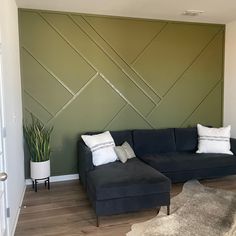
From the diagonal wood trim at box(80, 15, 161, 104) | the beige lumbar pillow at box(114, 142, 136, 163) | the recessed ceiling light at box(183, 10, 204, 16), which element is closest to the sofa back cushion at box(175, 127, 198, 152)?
the diagonal wood trim at box(80, 15, 161, 104)

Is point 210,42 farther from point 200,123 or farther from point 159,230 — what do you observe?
point 159,230

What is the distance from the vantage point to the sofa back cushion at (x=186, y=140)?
4.39 m

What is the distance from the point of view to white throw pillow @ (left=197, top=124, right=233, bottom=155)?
4.18m

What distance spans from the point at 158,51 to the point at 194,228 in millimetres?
2900

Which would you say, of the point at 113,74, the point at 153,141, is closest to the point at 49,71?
the point at 113,74

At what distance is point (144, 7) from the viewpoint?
12.5 feet

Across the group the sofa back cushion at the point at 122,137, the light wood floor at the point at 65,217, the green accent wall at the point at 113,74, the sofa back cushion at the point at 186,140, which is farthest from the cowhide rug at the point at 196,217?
the green accent wall at the point at 113,74

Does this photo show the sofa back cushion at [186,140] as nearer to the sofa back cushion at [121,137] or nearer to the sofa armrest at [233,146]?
the sofa armrest at [233,146]

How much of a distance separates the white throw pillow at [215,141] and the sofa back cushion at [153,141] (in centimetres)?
46

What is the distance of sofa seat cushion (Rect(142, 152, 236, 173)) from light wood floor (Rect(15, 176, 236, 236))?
34 cm

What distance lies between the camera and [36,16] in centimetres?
390

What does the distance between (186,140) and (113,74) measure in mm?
1622

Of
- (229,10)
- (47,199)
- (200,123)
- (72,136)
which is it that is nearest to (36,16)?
(72,136)

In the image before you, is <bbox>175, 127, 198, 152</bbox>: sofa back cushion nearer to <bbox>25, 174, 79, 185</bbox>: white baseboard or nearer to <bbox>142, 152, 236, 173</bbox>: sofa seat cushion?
<bbox>142, 152, 236, 173</bbox>: sofa seat cushion
